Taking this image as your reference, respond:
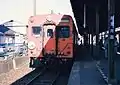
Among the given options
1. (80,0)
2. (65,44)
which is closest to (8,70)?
(65,44)

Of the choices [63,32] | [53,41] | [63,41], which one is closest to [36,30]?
[53,41]

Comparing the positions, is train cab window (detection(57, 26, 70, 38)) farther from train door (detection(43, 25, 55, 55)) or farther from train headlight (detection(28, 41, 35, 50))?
train headlight (detection(28, 41, 35, 50))

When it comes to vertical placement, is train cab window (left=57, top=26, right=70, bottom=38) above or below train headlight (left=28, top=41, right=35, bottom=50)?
above

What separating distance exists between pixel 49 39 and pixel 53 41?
0.25m

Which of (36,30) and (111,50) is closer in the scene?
(111,50)

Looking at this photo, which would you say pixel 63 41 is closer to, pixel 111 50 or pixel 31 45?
pixel 31 45

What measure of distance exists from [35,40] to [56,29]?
51.7 inches

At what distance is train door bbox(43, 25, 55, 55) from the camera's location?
17000mm

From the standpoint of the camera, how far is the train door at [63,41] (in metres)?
16.9

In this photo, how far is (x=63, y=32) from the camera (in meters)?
17.0

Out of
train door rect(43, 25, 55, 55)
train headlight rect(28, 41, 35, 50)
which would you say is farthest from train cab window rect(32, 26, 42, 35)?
train headlight rect(28, 41, 35, 50)

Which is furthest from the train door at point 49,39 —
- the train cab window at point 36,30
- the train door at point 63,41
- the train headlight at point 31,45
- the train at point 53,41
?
the train headlight at point 31,45

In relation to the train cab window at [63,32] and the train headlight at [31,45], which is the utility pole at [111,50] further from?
the train headlight at [31,45]

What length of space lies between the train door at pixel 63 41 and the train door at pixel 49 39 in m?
0.26
